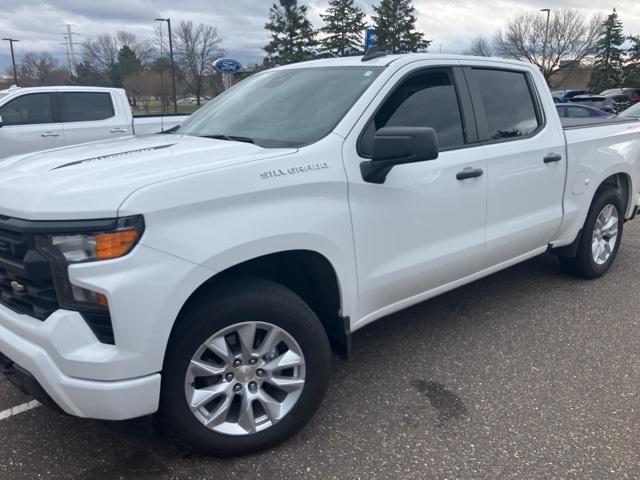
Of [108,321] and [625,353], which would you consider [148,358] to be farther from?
[625,353]

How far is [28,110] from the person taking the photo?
9.15 metres

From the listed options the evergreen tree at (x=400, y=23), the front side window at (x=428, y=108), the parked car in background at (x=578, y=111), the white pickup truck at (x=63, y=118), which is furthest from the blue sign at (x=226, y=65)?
the evergreen tree at (x=400, y=23)

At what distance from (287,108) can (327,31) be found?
126 feet

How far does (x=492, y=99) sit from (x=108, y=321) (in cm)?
298

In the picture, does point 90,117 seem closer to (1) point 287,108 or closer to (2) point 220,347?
(1) point 287,108

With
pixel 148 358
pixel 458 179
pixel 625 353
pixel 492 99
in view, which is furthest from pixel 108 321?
pixel 625 353

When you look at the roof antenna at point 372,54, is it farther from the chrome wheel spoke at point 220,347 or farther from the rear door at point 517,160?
the chrome wheel spoke at point 220,347

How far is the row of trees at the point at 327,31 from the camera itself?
37188 mm

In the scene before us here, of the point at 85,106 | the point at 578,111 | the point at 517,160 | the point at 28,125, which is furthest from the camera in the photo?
the point at 578,111

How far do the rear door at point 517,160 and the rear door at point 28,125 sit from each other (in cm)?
745

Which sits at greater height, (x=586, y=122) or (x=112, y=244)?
(x=586, y=122)

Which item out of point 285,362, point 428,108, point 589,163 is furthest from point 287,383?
point 589,163

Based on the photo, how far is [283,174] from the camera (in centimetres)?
266

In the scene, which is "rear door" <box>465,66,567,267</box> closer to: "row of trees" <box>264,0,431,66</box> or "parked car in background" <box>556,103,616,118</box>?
"parked car in background" <box>556,103,616,118</box>
